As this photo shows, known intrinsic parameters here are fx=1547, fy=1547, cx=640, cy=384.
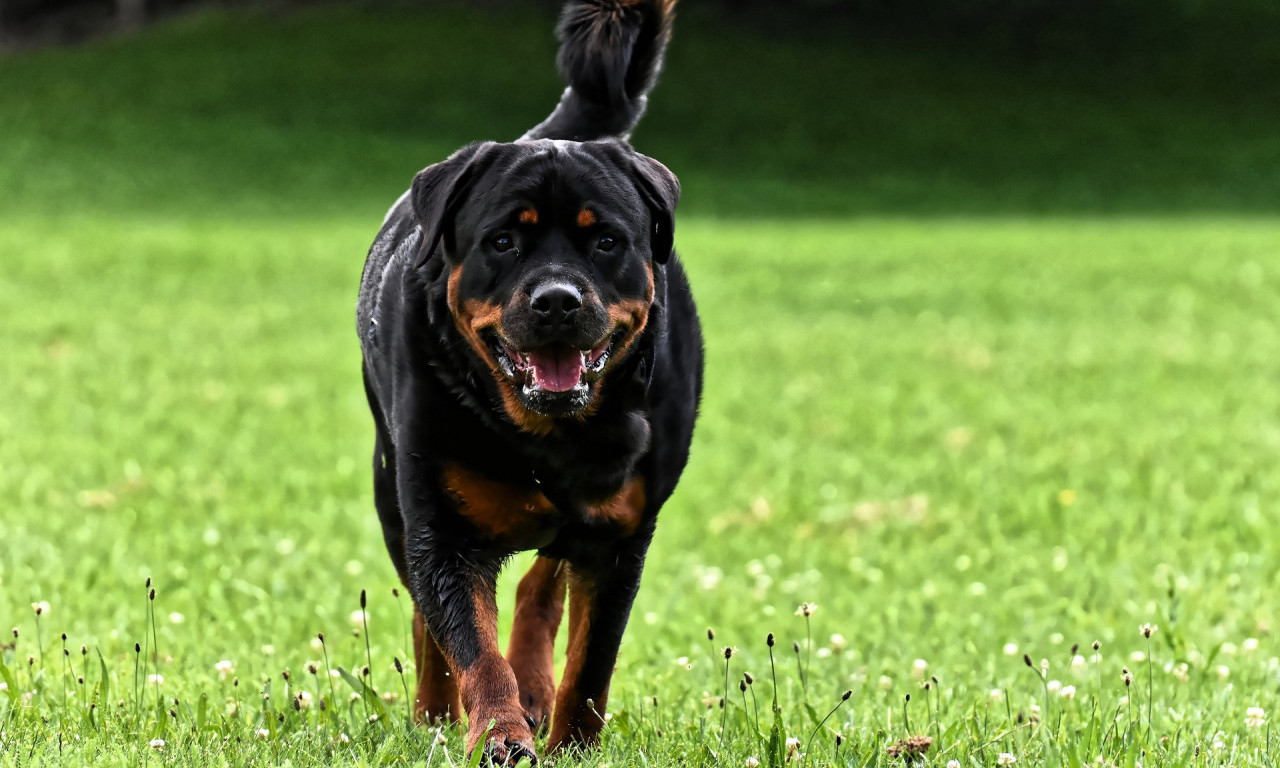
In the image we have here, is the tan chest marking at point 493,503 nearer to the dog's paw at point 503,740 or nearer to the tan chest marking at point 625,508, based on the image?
the tan chest marking at point 625,508

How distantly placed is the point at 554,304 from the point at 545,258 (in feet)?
0.87

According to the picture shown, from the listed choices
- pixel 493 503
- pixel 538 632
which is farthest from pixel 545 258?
pixel 538 632

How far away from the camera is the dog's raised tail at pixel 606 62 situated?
5.04 metres

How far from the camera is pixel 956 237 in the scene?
23.1 m

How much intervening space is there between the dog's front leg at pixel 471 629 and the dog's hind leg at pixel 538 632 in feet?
1.99

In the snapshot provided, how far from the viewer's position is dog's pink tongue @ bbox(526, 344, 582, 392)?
400 cm

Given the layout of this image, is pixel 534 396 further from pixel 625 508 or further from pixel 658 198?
pixel 658 198

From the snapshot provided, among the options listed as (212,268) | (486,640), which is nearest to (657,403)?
(486,640)

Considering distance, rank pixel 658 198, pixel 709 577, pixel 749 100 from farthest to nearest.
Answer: pixel 749 100
pixel 709 577
pixel 658 198

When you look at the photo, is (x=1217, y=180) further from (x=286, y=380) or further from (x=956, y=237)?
(x=286, y=380)

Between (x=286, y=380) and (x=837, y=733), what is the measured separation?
9584 mm

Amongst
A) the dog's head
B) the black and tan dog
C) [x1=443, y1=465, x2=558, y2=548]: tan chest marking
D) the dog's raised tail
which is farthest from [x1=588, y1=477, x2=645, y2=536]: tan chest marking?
the dog's raised tail

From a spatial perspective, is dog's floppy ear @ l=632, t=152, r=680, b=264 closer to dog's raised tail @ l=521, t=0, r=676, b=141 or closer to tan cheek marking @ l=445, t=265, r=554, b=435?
tan cheek marking @ l=445, t=265, r=554, b=435

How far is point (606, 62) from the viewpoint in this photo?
5.02 m
